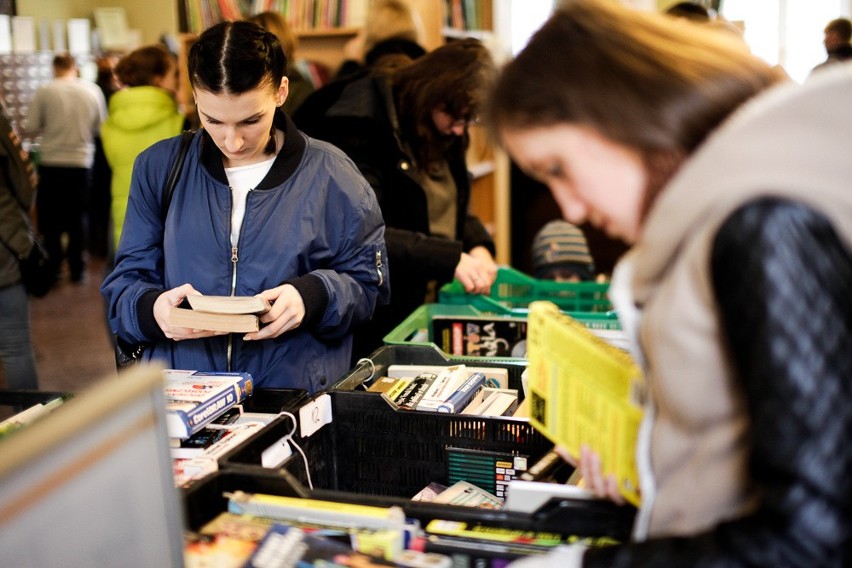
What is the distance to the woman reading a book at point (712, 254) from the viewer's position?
715 millimetres

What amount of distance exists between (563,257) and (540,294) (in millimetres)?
388

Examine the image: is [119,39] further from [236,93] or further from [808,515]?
[808,515]

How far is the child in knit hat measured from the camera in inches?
120

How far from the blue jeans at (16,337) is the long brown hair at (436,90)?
1659mm

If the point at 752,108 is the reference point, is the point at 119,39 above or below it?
above

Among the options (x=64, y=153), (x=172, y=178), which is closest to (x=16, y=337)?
(x=172, y=178)

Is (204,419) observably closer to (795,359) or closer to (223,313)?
(223,313)

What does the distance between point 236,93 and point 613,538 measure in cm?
115

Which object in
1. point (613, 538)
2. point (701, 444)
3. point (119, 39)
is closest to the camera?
point (701, 444)

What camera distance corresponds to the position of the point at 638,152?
2.85 feet

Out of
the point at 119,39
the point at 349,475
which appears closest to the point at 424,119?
the point at 349,475

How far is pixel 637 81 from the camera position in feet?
2.79

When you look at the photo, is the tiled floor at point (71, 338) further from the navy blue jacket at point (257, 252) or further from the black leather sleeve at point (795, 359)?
the black leather sleeve at point (795, 359)

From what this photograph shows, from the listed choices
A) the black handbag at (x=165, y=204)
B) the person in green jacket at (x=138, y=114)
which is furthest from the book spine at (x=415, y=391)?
the person in green jacket at (x=138, y=114)
